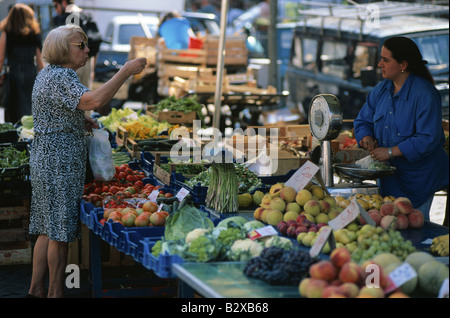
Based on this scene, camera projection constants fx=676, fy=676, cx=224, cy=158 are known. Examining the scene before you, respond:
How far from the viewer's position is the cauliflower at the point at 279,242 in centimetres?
348

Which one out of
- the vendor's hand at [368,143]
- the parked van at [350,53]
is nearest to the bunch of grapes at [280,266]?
the vendor's hand at [368,143]

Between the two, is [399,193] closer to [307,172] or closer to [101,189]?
[307,172]

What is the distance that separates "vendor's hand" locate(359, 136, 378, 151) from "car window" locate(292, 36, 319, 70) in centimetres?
683

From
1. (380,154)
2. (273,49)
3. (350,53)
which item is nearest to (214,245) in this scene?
(380,154)

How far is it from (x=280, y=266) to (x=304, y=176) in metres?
1.36

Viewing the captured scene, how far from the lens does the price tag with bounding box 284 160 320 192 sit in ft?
14.2

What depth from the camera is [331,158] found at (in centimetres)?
497

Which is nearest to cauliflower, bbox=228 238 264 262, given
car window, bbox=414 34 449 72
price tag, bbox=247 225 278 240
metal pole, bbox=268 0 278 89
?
price tag, bbox=247 225 278 240

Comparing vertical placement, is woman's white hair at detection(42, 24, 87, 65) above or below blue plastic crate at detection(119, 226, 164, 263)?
A: above

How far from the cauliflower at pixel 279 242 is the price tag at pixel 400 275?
69cm

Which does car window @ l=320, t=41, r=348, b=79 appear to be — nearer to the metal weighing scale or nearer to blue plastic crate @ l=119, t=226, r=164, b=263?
the metal weighing scale

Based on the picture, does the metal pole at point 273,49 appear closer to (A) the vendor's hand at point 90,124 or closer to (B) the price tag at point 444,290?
(A) the vendor's hand at point 90,124

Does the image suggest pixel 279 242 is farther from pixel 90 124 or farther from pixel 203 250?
pixel 90 124

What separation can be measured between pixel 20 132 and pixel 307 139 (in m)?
3.28
